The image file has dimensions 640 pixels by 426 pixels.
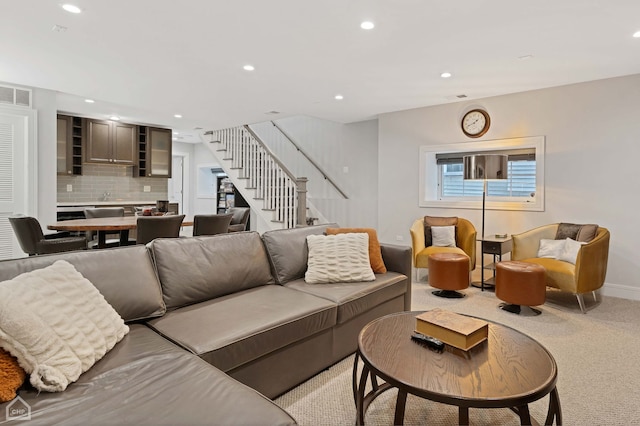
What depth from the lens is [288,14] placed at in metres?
2.76

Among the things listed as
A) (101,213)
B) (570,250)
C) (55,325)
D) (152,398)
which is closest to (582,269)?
(570,250)

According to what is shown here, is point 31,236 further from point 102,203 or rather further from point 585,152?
point 585,152

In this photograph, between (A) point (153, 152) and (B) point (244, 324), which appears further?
(A) point (153, 152)

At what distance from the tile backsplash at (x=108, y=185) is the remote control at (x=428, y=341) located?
7.35 meters

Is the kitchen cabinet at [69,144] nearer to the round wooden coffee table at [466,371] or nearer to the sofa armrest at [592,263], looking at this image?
the round wooden coffee table at [466,371]

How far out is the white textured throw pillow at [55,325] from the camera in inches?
49.2

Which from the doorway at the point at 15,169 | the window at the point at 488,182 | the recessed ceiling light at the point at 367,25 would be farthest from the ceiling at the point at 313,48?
the window at the point at 488,182

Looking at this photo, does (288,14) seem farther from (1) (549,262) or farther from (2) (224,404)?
(1) (549,262)

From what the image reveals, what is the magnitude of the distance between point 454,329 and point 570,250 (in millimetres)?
2949

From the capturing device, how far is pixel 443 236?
4742 mm

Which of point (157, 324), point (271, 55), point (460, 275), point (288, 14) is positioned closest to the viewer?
point (157, 324)

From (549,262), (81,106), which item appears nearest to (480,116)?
(549,262)

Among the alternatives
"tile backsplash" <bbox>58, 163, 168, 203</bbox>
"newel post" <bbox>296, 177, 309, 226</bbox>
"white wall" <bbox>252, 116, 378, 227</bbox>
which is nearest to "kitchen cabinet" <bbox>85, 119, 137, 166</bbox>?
"tile backsplash" <bbox>58, 163, 168, 203</bbox>

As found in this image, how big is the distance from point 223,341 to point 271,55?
2.88 meters
